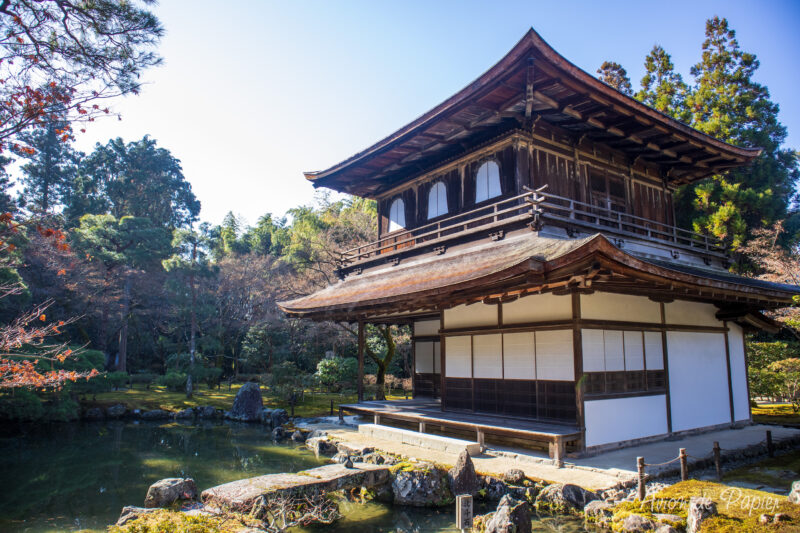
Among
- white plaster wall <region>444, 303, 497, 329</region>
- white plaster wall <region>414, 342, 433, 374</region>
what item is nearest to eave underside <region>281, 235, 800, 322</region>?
white plaster wall <region>444, 303, 497, 329</region>

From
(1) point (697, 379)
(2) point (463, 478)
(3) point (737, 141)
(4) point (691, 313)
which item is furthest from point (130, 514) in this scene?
(3) point (737, 141)

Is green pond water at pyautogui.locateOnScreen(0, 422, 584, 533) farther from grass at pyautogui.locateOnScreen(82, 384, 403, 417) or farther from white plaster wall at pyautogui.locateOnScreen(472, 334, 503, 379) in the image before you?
white plaster wall at pyautogui.locateOnScreen(472, 334, 503, 379)

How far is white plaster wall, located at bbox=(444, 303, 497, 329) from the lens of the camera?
10.7 metres

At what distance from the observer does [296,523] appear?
6.55 metres

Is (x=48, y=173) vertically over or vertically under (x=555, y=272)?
over

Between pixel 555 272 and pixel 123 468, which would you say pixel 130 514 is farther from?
pixel 555 272

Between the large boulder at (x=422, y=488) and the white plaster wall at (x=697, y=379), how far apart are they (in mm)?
5788

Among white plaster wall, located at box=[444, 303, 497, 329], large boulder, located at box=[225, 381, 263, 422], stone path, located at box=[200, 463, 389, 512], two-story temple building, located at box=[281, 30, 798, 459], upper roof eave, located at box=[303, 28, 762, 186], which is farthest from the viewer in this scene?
large boulder, located at box=[225, 381, 263, 422]

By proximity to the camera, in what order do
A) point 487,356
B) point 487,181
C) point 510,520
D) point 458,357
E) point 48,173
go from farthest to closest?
point 48,173 → point 487,181 → point 458,357 → point 487,356 → point 510,520

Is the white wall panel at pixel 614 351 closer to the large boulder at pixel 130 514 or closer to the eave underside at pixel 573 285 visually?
the eave underside at pixel 573 285

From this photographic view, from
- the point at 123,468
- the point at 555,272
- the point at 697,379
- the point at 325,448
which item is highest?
the point at 555,272

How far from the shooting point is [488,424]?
9.41m

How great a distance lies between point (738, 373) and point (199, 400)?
20.4 metres

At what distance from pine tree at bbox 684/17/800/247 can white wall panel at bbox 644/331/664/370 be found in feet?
44.1
